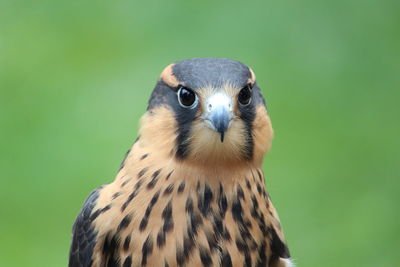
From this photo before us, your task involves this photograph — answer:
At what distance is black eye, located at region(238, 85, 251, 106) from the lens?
442 centimetres

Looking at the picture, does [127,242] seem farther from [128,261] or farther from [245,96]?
[245,96]

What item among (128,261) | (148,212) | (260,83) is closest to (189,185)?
(148,212)

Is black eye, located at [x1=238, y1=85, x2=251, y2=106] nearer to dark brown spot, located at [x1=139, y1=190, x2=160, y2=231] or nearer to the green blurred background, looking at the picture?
dark brown spot, located at [x1=139, y1=190, x2=160, y2=231]

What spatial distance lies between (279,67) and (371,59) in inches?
37.6

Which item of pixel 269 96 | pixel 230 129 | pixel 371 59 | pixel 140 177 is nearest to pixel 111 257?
pixel 140 177

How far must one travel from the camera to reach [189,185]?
178 inches

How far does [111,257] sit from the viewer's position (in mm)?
4664

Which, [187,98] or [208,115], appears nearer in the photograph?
[208,115]

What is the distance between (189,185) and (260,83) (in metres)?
4.77

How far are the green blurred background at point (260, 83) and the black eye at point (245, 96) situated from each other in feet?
10.5

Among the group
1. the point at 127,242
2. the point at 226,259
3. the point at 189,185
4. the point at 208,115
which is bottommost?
the point at 226,259

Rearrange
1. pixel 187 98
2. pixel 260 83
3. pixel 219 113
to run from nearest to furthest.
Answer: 1. pixel 219 113
2. pixel 187 98
3. pixel 260 83

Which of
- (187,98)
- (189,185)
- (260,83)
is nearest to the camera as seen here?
(187,98)

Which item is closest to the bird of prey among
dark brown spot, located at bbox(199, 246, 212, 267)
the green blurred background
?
dark brown spot, located at bbox(199, 246, 212, 267)
